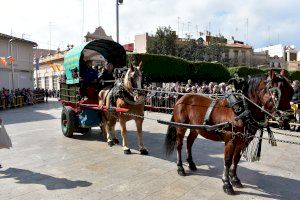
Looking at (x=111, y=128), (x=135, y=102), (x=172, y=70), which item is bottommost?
(x=111, y=128)

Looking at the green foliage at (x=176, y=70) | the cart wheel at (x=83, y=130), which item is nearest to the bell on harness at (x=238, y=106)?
the cart wheel at (x=83, y=130)

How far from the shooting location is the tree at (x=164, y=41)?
1996 inches

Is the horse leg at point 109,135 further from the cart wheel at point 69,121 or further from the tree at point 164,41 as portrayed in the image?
the tree at point 164,41

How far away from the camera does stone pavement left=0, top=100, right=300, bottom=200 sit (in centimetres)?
587

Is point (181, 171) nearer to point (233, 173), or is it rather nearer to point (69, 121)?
point (233, 173)

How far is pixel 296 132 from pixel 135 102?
7408mm

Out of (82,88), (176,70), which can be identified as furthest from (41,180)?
(176,70)

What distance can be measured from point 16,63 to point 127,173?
3208 centimetres

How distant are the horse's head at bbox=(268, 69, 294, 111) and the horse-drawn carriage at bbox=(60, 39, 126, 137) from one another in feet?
18.8

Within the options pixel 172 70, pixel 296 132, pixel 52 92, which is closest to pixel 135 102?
pixel 296 132

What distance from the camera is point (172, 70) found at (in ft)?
108

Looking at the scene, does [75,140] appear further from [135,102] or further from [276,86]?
[276,86]

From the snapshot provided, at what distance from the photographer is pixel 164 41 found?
50.6 meters

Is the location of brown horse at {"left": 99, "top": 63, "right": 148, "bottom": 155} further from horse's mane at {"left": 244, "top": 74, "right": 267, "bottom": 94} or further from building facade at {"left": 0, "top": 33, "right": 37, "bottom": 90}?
building facade at {"left": 0, "top": 33, "right": 37, "bottom": 90}
